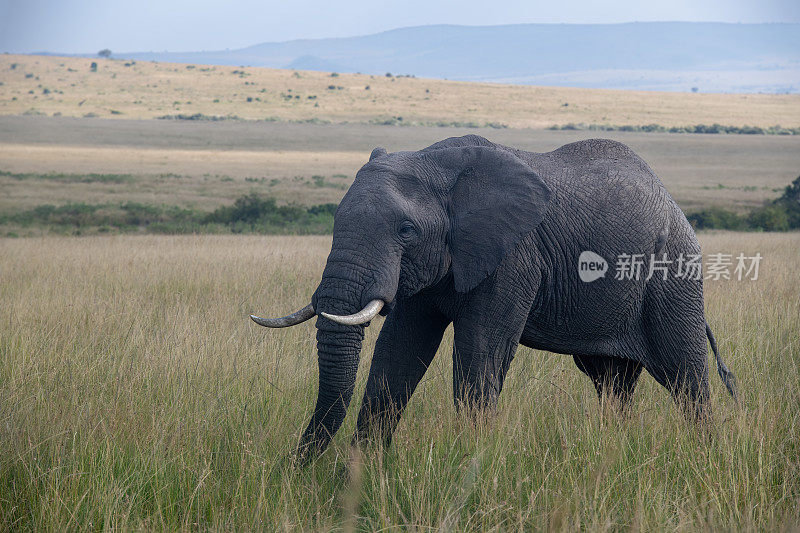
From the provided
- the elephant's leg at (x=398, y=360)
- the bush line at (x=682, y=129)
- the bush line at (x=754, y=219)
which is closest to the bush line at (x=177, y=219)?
the bush line at (x=754, y=219)

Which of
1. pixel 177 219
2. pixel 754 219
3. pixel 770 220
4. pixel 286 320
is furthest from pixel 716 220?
pixel 286 320

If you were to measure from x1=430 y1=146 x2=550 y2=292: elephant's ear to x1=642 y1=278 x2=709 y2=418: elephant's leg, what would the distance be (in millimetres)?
1112

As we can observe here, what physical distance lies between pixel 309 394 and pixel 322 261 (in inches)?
279

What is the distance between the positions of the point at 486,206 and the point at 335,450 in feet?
5.22

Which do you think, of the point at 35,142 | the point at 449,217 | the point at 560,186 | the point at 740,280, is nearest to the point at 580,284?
the point at 560,186

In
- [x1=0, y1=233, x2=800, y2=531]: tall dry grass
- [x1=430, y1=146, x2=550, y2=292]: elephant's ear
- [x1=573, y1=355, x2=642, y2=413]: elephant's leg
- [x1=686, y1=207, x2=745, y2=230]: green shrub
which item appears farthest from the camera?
[x1=686, y1=207, x2=745, y2=230]: green shrub

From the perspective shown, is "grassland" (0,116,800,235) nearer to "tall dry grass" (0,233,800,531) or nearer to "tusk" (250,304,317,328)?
"tall dry grass" (0,233,800,531)

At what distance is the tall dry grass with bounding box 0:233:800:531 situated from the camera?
12.0ft

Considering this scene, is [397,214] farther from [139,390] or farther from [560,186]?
[139,390]

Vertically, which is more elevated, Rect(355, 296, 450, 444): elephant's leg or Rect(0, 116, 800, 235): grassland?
Rect(355, 296, 450, 444): elephant's leg

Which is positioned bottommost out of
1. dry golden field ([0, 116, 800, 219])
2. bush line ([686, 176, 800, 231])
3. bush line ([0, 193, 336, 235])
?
dry golden field ([0, 116, 800, 219])

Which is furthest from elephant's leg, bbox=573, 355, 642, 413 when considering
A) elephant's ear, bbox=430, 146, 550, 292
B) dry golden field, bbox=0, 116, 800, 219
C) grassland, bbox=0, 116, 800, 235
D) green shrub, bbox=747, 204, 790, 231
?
dry golden field, bbox=0, 116, 800, 219

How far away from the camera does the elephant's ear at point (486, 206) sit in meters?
4.45

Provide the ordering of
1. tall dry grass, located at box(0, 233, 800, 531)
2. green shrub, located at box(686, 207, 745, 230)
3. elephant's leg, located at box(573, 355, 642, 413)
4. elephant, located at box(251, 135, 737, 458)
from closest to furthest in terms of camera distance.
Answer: tall dry grass, located at box(0, 233, 800, 531) < elephant, located at box(251, 135, 737, 458) < elephant's leg, located at box(573, 355, 642, 413) < green shrub, located at box(686, 207, 745, 230)
